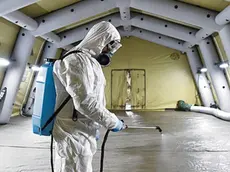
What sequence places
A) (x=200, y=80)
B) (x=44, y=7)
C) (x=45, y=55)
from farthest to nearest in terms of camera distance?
(x=200, y=80)
(x=45, y=55)
(x=44, y=7)

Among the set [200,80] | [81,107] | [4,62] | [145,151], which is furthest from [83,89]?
[200,80]

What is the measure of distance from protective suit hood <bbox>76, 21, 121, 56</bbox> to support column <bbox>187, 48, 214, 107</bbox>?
23.0ft

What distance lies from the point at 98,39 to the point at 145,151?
2233 mm

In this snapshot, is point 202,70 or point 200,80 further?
point 200,80

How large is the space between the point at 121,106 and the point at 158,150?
19.4 ft

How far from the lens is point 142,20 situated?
22.2 feet

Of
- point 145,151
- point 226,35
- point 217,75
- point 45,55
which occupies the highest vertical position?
point 45,55

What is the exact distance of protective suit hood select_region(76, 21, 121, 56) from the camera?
1592 mm

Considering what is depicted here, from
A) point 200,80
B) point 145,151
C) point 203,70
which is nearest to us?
point 145,151

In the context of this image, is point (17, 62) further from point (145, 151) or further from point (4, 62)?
point (145, 151)

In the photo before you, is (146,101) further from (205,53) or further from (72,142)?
(72,142)

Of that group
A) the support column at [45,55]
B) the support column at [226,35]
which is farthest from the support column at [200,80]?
the support column at [45,55]

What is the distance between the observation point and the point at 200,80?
862cm

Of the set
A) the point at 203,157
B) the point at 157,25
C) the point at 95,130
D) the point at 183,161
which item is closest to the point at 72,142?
the point at 95,130
